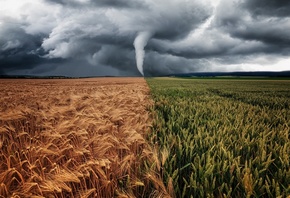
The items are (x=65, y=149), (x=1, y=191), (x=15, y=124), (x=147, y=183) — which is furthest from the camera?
(x=15, y=124)

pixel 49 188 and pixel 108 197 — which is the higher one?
pixel 49 188

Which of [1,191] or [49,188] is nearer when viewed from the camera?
[49,188]

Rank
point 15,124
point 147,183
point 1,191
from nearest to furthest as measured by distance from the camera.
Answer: point 1,191 < point 147,183 < point 15,124

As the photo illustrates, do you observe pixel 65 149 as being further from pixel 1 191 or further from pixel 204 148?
pixel 204 148

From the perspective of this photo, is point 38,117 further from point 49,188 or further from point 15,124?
point 49,188

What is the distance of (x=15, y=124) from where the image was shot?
13.5 feet

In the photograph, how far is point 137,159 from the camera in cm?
258

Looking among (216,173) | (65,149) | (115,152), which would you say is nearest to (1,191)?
(65,149)

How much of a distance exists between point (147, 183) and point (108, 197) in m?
0.36

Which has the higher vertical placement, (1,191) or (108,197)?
(1,191)

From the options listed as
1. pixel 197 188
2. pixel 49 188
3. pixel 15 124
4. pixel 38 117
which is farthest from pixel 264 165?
pixel 15 124

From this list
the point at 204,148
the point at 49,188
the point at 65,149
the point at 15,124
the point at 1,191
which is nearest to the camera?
the point at 49,188

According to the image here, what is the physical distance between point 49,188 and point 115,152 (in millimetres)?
1029

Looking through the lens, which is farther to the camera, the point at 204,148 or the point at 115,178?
the point at 204,148
